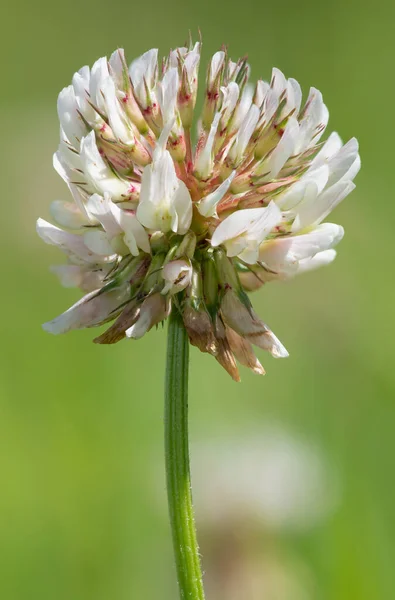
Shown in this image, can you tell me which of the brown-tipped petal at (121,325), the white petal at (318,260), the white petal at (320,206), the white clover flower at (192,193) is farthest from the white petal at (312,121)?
the brown-tipped petal at (121,325)

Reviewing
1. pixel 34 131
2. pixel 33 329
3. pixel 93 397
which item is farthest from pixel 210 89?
pixel 34 131

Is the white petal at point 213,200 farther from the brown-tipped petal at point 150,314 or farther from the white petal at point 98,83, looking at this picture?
the white petal at point 98,83

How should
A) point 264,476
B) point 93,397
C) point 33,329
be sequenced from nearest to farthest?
point 264,476 < point 93,397 < point 33,329

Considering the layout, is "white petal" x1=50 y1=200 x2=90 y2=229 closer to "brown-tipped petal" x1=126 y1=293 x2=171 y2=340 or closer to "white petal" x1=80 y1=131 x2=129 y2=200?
"white petal" x1=80 y1=131 x2=129 y2=200

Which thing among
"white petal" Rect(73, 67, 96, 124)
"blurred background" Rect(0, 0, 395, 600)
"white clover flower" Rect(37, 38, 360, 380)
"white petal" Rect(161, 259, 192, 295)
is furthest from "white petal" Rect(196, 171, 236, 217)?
"blurred background" Rect(0, 0, 395, 600)

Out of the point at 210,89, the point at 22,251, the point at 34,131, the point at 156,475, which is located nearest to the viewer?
the point at 210,89

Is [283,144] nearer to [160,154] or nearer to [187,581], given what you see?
[160,154]
